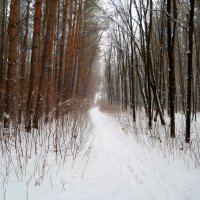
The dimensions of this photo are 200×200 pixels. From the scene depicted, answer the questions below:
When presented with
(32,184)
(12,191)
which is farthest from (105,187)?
(12,191)

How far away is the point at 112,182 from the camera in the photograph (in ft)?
10.7

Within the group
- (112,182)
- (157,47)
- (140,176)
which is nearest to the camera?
→ (112,182)

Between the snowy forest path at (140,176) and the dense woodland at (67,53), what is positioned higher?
the dense woodland at (67,53)

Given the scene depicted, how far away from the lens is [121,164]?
4.21m

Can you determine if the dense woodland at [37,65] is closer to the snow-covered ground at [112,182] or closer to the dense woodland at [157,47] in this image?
the snow-covered ground at [112,182]

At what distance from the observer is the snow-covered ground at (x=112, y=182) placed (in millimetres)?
2729

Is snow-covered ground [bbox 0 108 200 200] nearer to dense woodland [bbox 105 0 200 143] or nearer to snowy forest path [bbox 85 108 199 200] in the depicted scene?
snowy forest path [bbox 85 108 199 200]

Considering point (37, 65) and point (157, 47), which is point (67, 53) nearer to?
point (37, 65)

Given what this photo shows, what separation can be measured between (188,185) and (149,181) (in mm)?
538

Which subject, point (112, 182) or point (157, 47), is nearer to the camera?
point (112, 182)

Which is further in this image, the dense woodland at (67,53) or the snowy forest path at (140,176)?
the dense woodland at (67,53)

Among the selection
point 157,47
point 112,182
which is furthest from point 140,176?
point 157,47

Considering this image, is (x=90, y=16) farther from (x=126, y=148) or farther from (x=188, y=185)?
(x=188, y=185)

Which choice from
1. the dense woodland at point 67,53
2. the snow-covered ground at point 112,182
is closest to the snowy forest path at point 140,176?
the snow-covered ground at point 112,182
